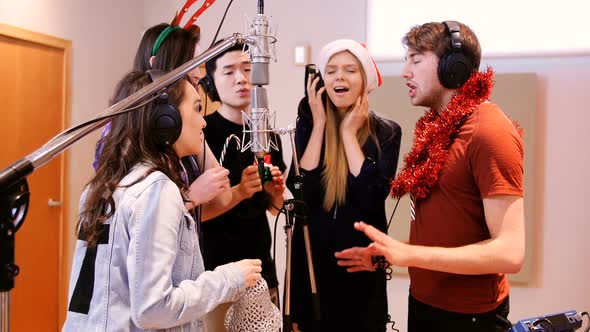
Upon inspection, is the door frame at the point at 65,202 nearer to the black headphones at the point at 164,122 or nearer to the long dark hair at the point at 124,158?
the long dark hair at the point at 124,158

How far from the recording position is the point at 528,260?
11.5 ft

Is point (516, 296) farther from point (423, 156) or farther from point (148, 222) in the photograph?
point (148, 222)

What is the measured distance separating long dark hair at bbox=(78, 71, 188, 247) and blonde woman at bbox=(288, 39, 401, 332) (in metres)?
0.73

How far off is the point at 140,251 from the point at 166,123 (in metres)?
0.32

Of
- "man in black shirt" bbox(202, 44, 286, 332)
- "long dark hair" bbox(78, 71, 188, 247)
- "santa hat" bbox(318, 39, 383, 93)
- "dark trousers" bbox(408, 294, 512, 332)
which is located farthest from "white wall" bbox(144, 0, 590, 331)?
"long dark hair" bbox(78, 71, 188, 247)

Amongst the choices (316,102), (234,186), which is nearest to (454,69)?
(316,102)

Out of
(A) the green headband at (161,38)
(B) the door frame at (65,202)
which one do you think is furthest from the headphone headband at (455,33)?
(B) the door frame at (65,202)

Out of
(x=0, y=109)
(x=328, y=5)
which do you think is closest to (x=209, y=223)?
(x=0, y=109)

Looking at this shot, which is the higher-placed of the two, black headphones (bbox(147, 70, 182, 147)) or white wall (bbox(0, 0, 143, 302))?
white wall (bbox(0, 0, 143, 302))

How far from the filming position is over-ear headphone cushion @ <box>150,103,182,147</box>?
4.63 feet

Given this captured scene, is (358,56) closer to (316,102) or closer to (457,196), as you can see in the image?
(316,102)

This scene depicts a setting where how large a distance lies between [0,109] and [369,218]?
2337mm

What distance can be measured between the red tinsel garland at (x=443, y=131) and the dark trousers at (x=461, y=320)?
1.12 feet

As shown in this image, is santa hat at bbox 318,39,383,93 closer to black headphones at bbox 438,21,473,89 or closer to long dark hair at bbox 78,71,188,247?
black headphones at bbox 438,21,473,89
